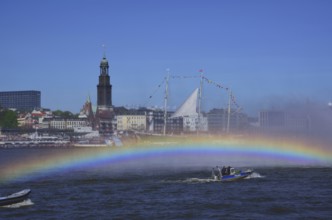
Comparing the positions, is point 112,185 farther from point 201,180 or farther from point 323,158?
point 323,158

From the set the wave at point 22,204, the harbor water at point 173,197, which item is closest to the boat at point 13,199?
the wave at point 22,204

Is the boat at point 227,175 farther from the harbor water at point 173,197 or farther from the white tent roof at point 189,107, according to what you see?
the white tent roof at point 189,107

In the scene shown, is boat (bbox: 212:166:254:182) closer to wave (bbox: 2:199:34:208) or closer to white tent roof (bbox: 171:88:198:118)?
wave (bbox: 2:199:34:208)

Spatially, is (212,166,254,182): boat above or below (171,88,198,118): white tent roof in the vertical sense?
below

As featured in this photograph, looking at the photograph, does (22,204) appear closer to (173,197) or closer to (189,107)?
(173,197)

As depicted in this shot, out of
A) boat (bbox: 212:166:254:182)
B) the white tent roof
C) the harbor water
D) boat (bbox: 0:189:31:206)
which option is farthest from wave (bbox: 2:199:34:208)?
the white tent roof

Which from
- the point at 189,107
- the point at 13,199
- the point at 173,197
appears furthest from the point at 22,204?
the point at 189,107

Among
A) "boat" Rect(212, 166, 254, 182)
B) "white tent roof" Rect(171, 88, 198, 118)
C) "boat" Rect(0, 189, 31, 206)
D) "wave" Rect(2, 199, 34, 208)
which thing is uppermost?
"white tent roof" Rect(171, 88, 198, 118)

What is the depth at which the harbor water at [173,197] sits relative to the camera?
42625mm

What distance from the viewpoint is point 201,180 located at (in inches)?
2467

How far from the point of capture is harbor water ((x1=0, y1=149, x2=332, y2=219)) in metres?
42.6

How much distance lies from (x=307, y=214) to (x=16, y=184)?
105ft

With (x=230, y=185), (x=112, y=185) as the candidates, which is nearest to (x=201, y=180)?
(x=230, y=185)

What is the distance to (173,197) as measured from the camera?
164 ft
